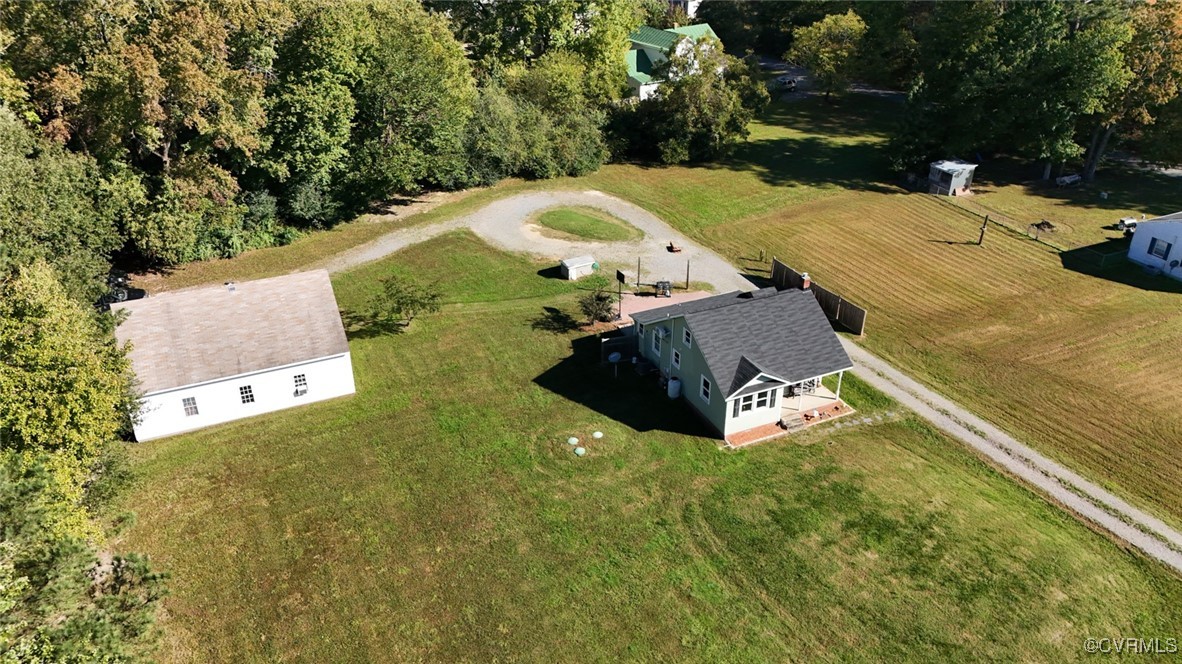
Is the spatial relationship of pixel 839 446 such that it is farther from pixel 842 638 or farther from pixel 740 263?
pixel 740 263

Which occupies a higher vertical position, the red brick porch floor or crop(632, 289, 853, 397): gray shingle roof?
crop(632, 289, 853, 397): gray shingle roof

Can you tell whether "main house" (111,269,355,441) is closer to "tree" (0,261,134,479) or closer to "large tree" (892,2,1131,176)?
"tree" (0,261,134,479)

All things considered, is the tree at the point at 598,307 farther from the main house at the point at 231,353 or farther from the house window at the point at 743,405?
the main house at the point at 231,353

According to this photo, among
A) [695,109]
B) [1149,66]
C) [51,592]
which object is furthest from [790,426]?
[1149,66]

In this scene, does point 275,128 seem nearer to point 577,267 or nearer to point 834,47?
point 577,267

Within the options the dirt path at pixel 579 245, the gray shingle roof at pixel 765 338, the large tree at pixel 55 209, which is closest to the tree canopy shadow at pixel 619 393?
the gray shingle roof at pixel 765 338

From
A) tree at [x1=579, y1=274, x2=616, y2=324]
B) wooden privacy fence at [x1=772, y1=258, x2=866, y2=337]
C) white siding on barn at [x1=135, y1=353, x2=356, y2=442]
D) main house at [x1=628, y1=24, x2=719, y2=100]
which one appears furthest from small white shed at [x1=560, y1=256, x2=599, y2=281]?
main house at [x1=628, y1=24, x2=719, y2=100]

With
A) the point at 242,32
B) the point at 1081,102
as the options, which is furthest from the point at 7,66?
the point at 1081,102
